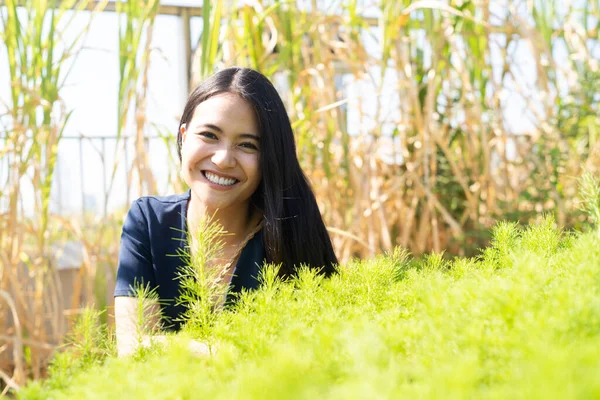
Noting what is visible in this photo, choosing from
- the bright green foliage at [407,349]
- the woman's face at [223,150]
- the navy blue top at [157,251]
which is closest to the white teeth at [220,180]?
the woman's face at [223,150]

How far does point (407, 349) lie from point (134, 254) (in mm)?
1133

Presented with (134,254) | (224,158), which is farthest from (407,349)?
(134,254)

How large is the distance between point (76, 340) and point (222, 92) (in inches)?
35.8

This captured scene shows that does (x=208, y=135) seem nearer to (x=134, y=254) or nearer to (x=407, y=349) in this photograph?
(x=134, y=254)

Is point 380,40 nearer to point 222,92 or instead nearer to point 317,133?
point 317,133

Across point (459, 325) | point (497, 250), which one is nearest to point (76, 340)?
point (459, 325)

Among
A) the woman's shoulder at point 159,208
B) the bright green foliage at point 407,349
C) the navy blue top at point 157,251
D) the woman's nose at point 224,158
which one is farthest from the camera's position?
the woman's shoulder at point 159,208

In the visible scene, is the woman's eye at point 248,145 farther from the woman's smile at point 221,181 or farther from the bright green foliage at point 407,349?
the bright green foliage at point 407,349

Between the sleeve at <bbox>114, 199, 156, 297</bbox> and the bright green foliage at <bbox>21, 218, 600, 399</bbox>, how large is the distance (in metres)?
0.95

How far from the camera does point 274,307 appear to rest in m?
0.39

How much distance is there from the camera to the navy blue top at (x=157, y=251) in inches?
51.8

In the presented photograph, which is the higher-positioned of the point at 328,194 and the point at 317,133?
the point at 317,133

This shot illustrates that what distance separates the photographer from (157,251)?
4.58 ft

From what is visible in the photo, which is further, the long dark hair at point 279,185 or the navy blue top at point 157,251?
the navy blue top at point 157,251
